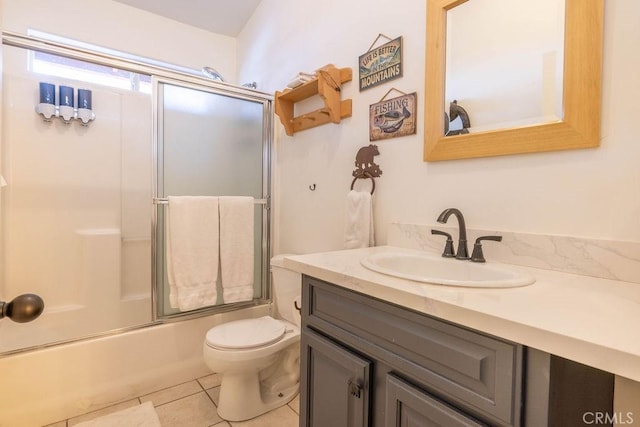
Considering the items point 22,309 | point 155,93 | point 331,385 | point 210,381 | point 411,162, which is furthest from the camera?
point 210,381

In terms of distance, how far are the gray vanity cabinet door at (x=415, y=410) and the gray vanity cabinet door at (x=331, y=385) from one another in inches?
3.3

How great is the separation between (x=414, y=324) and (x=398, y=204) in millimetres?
799

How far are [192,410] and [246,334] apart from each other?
0.50 m

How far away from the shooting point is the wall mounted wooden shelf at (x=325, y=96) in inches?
67.7

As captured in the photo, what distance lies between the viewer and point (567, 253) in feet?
3.19

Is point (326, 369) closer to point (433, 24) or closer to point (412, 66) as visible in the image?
point (412, 66)

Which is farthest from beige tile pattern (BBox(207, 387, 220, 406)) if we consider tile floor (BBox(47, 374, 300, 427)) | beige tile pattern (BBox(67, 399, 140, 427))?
beige tile pattern (BBox(67, 399, 140, 427))

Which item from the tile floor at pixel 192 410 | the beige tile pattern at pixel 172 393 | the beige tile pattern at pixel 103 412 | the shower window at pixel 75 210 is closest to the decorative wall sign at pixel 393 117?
the shower window at pixel 75 210

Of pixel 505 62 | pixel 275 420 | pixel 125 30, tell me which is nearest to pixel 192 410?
pixel 275 420

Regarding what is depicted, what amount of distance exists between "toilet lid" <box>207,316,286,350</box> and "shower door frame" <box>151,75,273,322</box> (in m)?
0.41

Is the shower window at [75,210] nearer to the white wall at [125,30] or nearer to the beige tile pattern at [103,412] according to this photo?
the white wall at [125,30]

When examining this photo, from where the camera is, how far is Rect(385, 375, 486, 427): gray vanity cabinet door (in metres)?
0.67

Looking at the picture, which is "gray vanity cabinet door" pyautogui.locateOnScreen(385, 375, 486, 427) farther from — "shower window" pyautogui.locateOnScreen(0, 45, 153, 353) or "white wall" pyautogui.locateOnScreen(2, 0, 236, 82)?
"white wall" pyautogui.locateOnScreen(2, 0, 236, 82)

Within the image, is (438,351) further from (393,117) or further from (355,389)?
(393,117)
